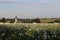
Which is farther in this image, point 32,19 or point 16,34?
point 32,19

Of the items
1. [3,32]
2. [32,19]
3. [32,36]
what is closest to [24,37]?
[32,36]

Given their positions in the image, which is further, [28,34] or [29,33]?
[29,33]

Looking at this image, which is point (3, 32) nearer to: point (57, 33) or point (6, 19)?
point (57, 33)

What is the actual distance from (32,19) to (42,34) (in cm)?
982

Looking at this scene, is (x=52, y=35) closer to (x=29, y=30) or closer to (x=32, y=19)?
(x=29, y=30)

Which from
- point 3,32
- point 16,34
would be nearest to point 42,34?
point 16,34

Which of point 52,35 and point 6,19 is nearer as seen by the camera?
point 52,35

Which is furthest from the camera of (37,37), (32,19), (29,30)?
(32,19)

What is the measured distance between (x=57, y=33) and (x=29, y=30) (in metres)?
1.93

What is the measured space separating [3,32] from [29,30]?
1.79 metres

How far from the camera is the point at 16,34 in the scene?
1461 centimetres

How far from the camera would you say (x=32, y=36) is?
558 inches

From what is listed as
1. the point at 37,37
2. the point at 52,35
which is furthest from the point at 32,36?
the point at 52,35

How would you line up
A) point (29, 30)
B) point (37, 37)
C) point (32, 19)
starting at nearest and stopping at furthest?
point (37, 37)
point (29, 30)
point (32, 19)
